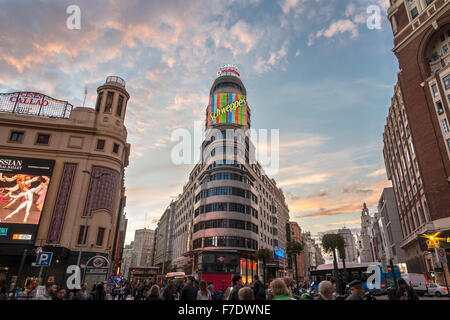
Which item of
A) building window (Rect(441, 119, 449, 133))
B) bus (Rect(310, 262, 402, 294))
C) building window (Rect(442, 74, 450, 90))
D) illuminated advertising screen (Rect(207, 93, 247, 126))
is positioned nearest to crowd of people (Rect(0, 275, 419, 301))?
bus (Rect(310, 262, 402, 294))

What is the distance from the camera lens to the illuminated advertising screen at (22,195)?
30.4m

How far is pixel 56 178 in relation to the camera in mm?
34625

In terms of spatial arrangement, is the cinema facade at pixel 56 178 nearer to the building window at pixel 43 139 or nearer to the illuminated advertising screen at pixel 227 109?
the building window at pixel 43 139

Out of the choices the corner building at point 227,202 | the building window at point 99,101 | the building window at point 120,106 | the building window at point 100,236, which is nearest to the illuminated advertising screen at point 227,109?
the corner building at point 227,202

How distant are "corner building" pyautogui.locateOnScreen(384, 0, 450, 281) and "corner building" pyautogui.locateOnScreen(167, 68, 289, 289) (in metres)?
30.6

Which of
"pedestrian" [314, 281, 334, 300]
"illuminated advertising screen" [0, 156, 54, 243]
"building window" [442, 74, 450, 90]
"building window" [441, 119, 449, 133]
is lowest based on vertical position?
"pedestrian" [314, 281, 334, 300]

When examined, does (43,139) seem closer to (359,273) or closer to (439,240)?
(359,273)

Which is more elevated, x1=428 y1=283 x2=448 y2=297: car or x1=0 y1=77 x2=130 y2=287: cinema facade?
x1=0 y1=77 x2=130 y2=287: cinema facade

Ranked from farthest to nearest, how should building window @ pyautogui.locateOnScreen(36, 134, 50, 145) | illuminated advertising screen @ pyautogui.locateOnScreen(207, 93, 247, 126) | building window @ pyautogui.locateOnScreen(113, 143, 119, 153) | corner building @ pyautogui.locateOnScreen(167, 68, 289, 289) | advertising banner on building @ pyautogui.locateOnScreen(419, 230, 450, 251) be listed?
illuminated advertising screen @ pyautogui.locateOnScreen(207, 93, 247, 126)
corner building @ pyautogui.locateOnScreen(167, 68, 289, 289)
building window @ pyautogui.locateOnScreen(113, 143, 119, 153)
building window @ pyautogui.locateOnScreen(36, 134, 50, 145)
advertising banner on building @ pyautogui.locateOnScreen(419, 230, 450, 251)

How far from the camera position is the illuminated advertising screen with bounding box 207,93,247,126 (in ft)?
223

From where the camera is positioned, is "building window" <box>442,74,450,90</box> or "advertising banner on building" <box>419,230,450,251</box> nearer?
"advertising banner on building" <box>419,230,450,251</box>

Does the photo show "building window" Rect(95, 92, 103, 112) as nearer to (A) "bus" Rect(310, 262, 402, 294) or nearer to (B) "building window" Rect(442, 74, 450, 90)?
(A) "bus" Rect(310, 262, 402, 294)

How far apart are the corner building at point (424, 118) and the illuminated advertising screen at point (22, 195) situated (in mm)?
49487

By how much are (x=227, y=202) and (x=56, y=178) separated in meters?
32.0
